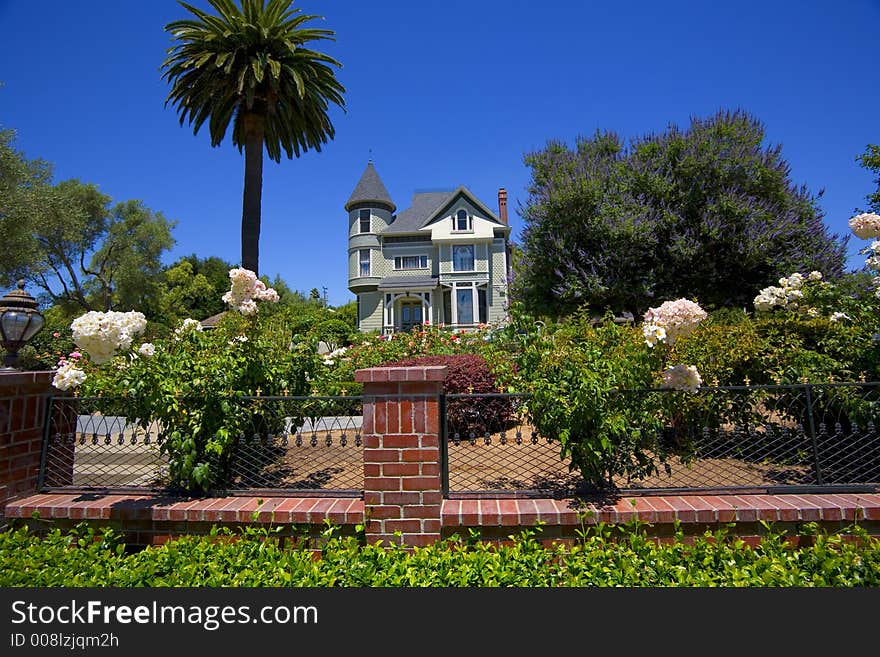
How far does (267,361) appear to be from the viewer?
3.82 metres

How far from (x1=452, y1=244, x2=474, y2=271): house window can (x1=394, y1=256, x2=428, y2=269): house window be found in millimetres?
2154

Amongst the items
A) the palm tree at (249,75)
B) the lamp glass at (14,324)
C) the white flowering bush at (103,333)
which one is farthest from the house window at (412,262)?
the white flowering bush at (103,333)

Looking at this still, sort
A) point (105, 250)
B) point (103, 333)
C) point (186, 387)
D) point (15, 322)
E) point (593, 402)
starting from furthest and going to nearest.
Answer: point (105, 250) < point (15, 322) < point (186, 387) < point (103, 333) < point (593, 402)

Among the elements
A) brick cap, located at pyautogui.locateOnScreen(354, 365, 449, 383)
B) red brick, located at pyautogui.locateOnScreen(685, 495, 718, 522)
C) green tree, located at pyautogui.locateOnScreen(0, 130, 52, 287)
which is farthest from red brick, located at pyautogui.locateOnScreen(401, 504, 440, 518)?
green tree, located at pyautogui.locateOnScreen(0, 130, 52, 287)

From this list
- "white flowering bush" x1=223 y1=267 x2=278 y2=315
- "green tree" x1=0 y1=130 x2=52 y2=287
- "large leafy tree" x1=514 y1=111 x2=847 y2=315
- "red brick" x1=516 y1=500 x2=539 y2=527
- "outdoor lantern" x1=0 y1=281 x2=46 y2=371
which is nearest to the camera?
"red brick" x1=516 y1=500 x2=539 y2=527

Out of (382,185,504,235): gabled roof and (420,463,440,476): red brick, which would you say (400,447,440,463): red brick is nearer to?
(420,463,440,476): red brick

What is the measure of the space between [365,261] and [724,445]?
28.7 metres

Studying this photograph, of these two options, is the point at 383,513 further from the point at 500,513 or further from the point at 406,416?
the point at 500,513

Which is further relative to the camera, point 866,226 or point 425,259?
point 425,259

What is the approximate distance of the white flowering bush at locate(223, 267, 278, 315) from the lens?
3986mm

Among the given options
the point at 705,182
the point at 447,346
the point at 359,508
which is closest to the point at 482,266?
the point at 705,182

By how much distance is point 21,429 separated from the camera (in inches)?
123

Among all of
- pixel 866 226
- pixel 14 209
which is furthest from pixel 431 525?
pixel 14 209

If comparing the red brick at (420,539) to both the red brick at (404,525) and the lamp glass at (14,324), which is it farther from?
the lamp glass at (14,324)
